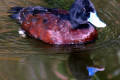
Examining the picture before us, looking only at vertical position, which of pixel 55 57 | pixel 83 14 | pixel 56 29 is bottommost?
pixel 55 57

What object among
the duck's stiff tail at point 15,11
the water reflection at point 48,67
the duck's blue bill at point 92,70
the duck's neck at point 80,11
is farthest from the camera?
the duck's stiff tail at point 15,11

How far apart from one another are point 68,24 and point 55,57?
0.77m

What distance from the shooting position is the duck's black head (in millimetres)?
4610

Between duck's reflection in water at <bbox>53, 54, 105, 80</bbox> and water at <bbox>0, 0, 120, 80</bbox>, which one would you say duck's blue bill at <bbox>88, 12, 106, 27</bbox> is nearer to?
water at <bbox>0, 0, 120, 80</bbox>

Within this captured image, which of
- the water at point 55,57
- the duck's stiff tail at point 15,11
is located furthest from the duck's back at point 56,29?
the duck's stiff tail at point 15,11

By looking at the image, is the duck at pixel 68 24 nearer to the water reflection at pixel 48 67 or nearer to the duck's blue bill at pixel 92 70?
the water reflection at pixel 48 67

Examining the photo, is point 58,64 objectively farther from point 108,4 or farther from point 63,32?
point 108,4

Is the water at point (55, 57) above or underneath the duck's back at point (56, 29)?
underneath

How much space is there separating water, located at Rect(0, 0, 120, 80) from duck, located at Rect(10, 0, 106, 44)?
0.13 m

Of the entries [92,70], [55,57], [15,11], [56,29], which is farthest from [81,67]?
[15,11]

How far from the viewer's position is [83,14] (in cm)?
472

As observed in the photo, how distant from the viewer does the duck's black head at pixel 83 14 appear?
4610mm

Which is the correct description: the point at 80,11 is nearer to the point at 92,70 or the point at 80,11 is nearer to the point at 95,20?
the point at 95,20

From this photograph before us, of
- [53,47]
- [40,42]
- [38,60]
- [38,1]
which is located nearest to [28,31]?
[40,42]
